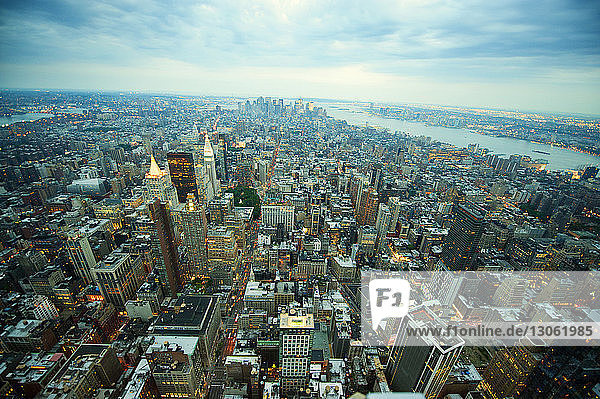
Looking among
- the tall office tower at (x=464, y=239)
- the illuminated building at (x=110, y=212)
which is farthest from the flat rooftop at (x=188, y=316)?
the tall office tower at (x=464, y=239)

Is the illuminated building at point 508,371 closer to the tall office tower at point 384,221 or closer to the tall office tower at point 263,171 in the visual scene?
the tall office tower at point 384,221

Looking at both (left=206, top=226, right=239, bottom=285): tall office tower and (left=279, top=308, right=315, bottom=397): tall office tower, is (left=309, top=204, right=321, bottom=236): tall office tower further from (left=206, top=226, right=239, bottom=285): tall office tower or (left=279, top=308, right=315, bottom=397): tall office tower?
(left=279, top=308, right=315, bottom=397): tall office tower

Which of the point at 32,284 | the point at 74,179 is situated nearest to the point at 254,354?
the point at 32,284

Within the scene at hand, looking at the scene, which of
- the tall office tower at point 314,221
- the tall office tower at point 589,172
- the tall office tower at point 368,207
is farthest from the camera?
the tall office tower at point 368,207

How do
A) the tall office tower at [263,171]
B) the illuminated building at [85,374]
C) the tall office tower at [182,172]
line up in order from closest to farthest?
the illuminated building at [85,374], the tall office tower at [182,172], the tall office tower at [263,171]

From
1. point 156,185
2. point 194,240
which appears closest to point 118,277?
point 194,240

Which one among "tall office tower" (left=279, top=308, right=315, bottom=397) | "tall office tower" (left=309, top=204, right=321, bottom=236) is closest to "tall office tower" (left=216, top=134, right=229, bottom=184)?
"tall office tower" (left=309, top=204, right=321, bottom=236)

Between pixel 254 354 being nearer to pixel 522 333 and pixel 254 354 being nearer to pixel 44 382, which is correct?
pixel 44 382
